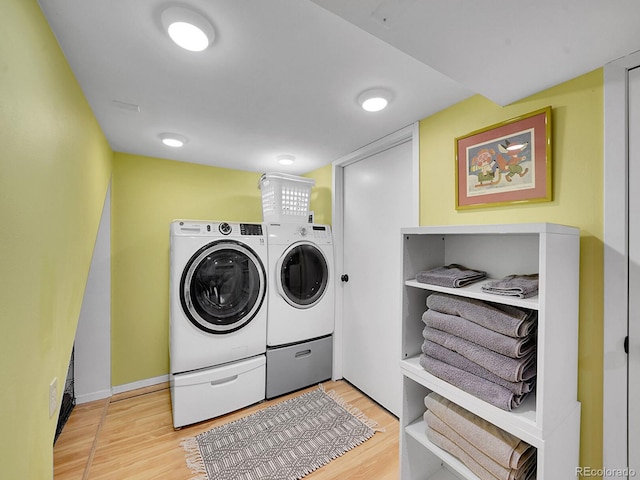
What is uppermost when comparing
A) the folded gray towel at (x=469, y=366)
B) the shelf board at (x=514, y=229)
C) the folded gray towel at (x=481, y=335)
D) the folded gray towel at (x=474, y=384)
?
the shelf board at (x=514, y=229)

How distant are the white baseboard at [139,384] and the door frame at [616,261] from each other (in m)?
2.99

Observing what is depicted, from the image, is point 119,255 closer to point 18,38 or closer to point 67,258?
point 67,258

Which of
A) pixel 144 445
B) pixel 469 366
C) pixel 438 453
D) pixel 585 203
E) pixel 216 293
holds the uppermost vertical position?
pixel 585 203

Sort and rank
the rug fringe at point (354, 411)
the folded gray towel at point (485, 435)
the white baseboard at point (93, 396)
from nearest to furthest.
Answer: the folded gray towel at point (485, 435)
the rug fringe at point (354, 411)
the white baseboard at point (93, 396)

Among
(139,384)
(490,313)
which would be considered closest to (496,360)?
(490,313)

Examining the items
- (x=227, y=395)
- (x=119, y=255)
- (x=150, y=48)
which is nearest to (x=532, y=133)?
(x=150, y=48)

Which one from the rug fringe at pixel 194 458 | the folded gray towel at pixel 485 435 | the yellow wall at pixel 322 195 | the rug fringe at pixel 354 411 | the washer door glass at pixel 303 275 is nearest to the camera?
the folded gray towel at pixel 485 435

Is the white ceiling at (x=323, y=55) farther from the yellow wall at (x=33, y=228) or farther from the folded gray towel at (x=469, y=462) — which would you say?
the folded gray towel at (x=469, y=462)

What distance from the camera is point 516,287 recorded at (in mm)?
1003

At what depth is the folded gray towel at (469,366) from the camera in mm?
1013

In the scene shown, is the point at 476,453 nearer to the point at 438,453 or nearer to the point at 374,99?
the point at 438,453

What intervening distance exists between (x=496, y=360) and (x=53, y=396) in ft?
5.59

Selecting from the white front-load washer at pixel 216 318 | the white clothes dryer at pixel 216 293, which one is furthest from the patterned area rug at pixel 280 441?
the white clothes dryer at pixel 216 293

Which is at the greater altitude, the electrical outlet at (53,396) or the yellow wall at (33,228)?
the yellow wall at (33,228)
